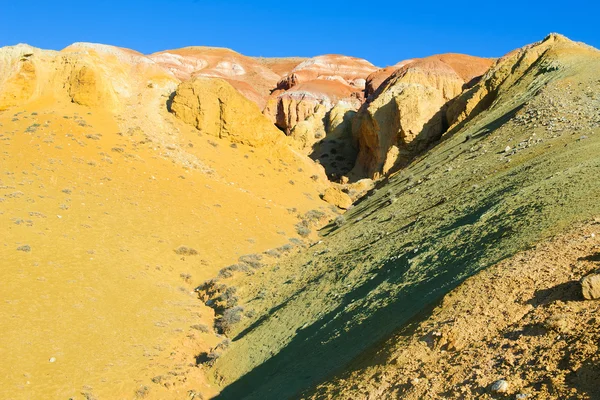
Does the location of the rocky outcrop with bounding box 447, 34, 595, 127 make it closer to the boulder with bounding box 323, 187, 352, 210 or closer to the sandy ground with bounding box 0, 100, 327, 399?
the boulder with bounding box 323, 187, 352, 210

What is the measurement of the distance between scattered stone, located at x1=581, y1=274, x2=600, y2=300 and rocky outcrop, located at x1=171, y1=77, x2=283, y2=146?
97.1ft

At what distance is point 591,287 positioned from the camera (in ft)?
19.8

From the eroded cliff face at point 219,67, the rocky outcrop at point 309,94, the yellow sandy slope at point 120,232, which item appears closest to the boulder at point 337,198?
the yellow sandy slope at point 120,232

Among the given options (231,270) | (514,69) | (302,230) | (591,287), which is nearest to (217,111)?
(302,230)

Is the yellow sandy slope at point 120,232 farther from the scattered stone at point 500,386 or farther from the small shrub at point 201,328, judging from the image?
the scattered stone at point 500,386

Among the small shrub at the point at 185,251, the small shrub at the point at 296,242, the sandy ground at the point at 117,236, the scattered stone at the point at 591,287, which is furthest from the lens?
the small shrub at the point at 296,242

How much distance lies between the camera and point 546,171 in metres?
12.8

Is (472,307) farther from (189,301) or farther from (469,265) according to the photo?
(189,301)

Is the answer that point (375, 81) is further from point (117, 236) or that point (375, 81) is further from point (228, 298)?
point (228, 298)

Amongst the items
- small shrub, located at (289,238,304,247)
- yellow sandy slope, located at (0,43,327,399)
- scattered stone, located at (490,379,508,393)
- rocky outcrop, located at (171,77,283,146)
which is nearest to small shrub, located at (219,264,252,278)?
yellow sandy slope, located at (0,43,327,399)

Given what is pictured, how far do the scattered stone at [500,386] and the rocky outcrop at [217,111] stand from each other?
2989cm

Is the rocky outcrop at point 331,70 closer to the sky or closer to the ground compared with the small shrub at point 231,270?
closer to the sky

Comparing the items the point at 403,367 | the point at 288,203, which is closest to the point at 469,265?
the point at 403,367

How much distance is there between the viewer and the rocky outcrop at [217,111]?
3338 cm
